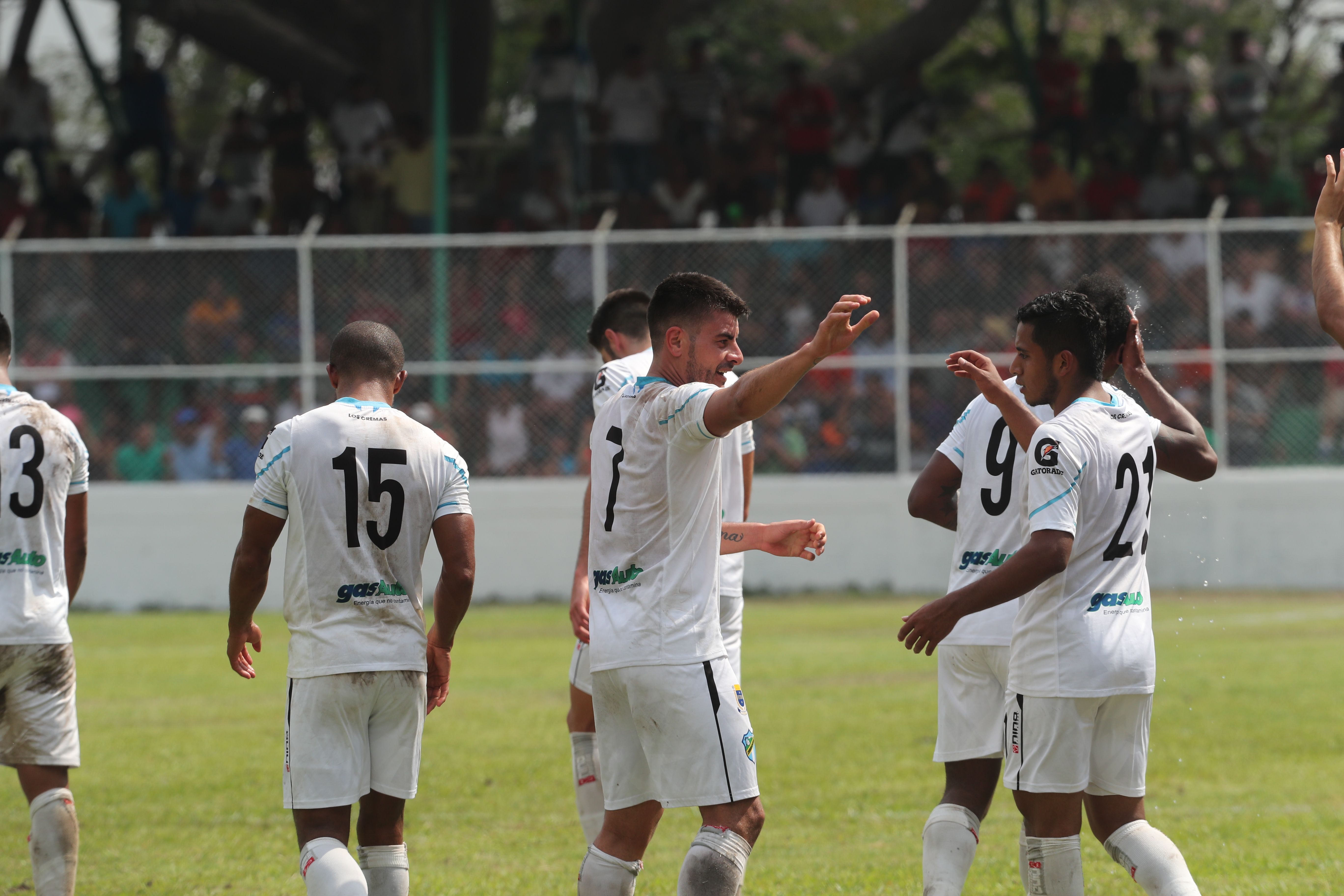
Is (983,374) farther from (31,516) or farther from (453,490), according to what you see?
(31,516)

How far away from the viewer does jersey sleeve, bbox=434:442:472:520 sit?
511cm

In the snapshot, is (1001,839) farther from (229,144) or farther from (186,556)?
(229,144)

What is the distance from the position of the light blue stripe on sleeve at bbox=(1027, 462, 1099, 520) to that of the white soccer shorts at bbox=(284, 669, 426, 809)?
2.03 m

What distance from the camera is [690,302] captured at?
4707 mm

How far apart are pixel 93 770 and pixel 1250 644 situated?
9565mm

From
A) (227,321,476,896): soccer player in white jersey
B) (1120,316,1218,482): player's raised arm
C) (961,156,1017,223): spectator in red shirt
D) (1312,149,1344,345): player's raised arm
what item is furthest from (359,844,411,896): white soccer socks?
(961,156,1017,223): spectator in red shirt

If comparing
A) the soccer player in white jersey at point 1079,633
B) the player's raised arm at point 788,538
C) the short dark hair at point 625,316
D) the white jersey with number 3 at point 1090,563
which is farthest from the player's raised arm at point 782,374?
the short dark hair at point 625,316

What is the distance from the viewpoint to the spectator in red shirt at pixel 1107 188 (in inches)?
787

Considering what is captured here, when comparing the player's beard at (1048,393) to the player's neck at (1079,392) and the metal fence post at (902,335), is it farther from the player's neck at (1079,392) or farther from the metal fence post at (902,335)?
the metal fence post at (902,335)

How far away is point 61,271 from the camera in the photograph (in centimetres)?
1697

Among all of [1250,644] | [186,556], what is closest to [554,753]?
[1250,644]

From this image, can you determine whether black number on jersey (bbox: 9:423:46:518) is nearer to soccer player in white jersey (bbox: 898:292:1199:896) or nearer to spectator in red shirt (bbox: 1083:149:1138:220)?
soccer player in white jersey (bbox: 898:292:1199:896)

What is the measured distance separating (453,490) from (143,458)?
42.5 ft

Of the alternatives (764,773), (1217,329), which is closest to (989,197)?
(1217,329)
